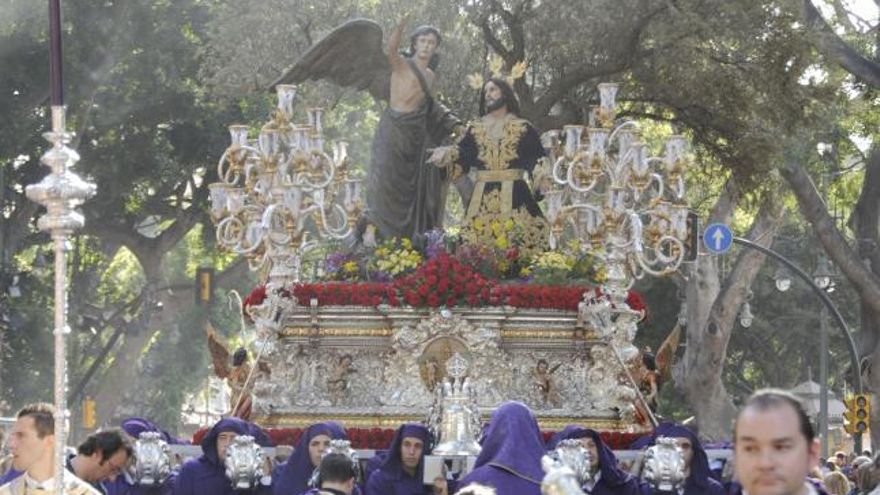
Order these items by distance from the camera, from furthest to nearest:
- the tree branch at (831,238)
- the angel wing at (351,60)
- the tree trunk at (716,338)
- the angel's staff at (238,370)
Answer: the tree trunk at (716,338) < the tree branch at (831,238) < the angel wing at (351,60) < the angel's staff at (238,370)

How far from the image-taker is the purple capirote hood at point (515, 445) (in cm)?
1015

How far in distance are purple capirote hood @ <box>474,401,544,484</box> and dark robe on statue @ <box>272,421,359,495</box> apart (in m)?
4.08

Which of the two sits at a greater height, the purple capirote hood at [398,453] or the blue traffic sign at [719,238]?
the blue traffic sign at [719,238]

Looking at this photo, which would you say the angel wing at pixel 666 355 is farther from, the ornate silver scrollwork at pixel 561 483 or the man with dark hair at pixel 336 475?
the ornate silver scrollwork at pixel 561 483

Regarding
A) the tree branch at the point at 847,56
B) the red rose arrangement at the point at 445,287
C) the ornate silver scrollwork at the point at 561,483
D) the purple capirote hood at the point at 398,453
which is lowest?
the ornate silver scrollwork at the point at 561,483

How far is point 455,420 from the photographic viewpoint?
15.4 meters

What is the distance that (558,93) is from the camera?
91.2 feet

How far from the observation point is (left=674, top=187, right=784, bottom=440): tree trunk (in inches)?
1480

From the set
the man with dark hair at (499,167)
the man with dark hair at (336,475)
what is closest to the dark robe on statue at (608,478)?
the man with dark hair at (336,475)

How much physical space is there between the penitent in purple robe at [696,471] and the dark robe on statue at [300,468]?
7.15ft

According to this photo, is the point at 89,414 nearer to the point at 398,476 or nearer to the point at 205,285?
the point at 205,285

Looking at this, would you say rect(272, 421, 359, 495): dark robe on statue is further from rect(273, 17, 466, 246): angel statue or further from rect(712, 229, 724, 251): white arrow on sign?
rect(712, 229, 724, 251): white arrow on sign

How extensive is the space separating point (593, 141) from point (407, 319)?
7.79ft

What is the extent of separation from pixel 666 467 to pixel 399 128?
9.11 meters
